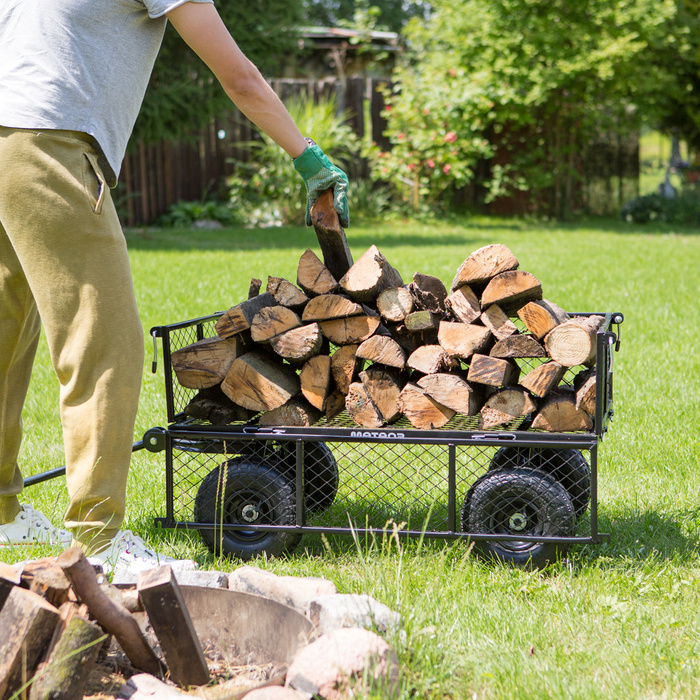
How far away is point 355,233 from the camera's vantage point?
10992 mm

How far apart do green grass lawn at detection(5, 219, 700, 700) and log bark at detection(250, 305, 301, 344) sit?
2.16ft

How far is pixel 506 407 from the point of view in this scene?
2367 millimetres

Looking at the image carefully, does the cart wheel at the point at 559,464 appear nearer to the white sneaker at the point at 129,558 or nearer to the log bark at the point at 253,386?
the log bark at the point at 253,386

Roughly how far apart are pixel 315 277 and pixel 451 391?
1.76ft

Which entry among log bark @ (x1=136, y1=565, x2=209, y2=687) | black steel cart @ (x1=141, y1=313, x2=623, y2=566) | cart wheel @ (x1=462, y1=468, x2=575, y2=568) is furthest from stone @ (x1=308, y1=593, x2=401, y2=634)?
cart wheel @ (x1=462, y1=468, x2=575, y2=568)

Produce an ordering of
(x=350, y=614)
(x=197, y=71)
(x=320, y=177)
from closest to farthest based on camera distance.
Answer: (x=350, y=614), (x=320, y=177), (x=197, y=71)

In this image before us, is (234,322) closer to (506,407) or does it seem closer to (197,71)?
(506,407)

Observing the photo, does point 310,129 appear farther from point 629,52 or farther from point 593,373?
point 593,373

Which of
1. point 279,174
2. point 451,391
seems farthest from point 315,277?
point 279,174

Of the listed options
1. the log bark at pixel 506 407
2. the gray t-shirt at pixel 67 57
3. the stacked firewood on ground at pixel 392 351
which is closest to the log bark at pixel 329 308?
the stacked firewood on ground at pixel 392 351

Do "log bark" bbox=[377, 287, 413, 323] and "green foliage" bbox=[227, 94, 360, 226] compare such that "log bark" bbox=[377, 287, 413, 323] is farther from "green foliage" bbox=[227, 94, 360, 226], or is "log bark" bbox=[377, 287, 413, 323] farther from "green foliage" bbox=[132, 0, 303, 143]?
"green foliage" bbox=[227, 94, 360, 226]

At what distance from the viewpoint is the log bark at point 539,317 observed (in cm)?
232

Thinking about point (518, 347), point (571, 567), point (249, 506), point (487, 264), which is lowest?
point (571, 567)

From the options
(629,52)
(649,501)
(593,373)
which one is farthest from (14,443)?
(629,52)
